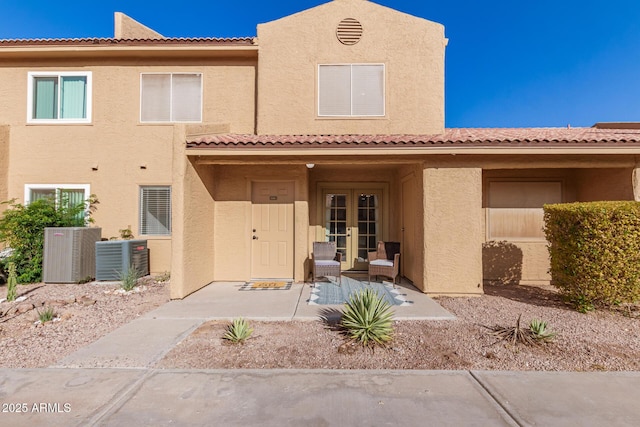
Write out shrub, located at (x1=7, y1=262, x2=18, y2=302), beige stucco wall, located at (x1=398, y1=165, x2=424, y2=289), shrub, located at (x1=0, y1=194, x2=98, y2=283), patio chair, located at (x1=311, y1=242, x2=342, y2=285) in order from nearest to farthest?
shrub, located at (x1=7, y1=262, x2=18, y2=302)
beige stucco wall, located at (x1=398, y1=165, x2=424, y2=289)
patio chair, located at (x1=311, y1=242, x2=342, y2=285)
shrub, located at (x1=0, y1=194, x2=98, y2=283)

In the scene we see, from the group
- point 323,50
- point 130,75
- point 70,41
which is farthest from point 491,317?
point 70,41

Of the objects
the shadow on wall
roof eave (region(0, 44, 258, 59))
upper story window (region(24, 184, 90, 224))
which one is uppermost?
roof eave (region(0, 44, 258, 59))

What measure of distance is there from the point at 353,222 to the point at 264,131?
371 cm

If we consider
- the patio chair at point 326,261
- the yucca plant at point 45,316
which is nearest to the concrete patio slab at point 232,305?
the patio chair at point 326,261

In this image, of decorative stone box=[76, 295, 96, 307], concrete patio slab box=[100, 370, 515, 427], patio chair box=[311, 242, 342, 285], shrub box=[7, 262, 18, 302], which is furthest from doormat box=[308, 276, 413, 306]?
shrub box=[7, 262, 18, 302]

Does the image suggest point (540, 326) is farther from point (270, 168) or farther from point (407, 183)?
point (270, 168)

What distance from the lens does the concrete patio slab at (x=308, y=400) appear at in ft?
9.43

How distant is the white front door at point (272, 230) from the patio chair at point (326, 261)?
714mm

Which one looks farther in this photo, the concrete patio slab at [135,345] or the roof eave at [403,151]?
the roof eave at [403,151]

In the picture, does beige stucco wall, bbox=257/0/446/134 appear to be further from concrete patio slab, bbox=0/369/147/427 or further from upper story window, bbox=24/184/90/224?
concrete patio slab, bbox=0/369/147/427

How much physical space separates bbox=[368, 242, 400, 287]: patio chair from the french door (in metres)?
1.08

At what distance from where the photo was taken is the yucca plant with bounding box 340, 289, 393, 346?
14.5 ft

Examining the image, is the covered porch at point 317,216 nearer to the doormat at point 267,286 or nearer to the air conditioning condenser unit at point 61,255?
the doormat at point 267,286

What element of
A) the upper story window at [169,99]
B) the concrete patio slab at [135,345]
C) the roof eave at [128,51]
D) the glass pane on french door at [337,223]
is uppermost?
the roof eave at [128,51]
